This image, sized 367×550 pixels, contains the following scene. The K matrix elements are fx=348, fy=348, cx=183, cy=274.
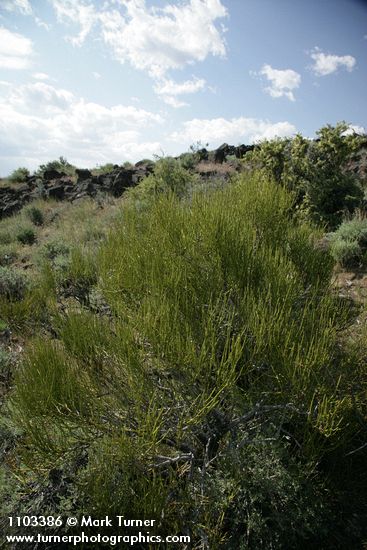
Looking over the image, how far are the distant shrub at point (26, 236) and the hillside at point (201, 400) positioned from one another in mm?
9281

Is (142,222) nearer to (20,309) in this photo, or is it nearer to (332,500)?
(20,309)

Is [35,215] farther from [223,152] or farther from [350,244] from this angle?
[350,244]

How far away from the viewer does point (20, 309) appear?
4.84 m

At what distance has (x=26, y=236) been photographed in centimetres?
1244

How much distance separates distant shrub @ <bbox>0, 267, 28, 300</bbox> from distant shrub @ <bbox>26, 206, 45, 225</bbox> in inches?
317

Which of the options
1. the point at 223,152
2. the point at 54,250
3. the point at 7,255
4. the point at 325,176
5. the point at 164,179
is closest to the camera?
the point at 325,176

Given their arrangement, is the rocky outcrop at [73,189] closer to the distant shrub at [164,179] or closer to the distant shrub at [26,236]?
the distant shrub at [164,179]

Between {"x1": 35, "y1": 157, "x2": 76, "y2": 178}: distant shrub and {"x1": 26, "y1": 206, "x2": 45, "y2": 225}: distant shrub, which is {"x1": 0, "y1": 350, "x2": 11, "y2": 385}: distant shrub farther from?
{"x1": 35, "y1": 157, "x2": 76, "y2": 178}: distant shrub

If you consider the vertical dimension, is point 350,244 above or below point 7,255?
above

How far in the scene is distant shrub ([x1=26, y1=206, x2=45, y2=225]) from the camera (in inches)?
578

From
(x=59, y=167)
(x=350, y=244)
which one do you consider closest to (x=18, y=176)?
(x=59, y=167)

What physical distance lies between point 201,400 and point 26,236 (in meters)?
11.9

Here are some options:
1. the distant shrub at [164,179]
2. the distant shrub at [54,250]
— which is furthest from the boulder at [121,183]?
the distant shrub at [54,250]

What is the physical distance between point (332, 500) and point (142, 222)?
11.0ft
